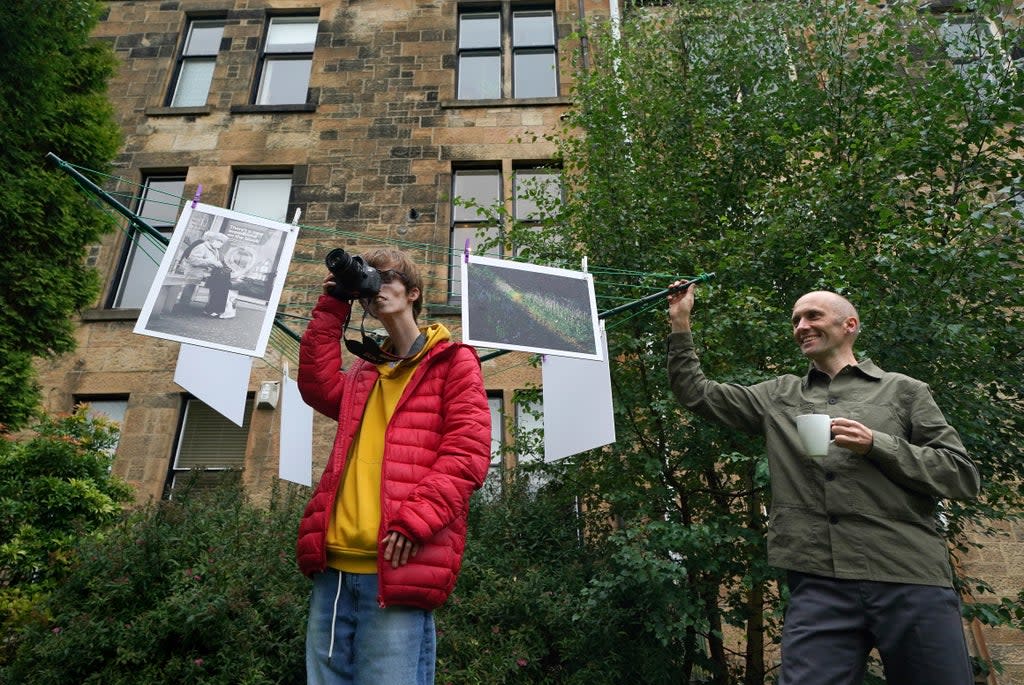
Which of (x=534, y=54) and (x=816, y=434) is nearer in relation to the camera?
(x=816, y=434)

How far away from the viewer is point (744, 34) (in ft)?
22.9

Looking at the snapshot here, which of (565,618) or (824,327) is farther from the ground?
(824,327)

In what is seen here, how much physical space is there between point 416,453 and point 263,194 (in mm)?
9016

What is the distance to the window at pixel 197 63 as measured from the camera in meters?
11.3

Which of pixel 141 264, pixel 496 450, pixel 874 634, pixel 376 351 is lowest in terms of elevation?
pixel 874 634

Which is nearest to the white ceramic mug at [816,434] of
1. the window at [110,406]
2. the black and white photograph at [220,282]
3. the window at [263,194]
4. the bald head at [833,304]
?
the bald head at [833,304]

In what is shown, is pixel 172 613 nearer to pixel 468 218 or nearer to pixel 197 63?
pixel 468 218

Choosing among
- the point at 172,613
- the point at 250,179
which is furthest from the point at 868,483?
the point at 250,179

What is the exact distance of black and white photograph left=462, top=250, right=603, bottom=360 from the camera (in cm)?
398

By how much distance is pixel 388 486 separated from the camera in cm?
239

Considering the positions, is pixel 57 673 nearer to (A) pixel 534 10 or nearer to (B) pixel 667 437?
(B) pixel 667 437

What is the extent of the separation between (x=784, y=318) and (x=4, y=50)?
601 cm

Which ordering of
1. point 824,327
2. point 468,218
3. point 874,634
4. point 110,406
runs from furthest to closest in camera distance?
point 468,218 → point 110,406 → point 824,327 → point 874,634

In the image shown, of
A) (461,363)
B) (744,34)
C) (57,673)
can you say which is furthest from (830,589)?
(744,34)
